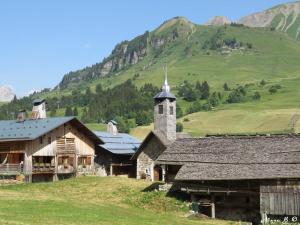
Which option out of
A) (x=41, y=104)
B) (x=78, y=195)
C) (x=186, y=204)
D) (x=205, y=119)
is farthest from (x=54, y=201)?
(x=205, y=119)

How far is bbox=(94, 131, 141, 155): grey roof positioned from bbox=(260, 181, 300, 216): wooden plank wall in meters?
30.7

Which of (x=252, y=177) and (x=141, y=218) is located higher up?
(x=252, y=177)

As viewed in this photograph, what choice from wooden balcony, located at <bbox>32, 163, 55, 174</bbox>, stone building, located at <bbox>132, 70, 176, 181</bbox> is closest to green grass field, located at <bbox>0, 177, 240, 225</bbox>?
wooden balcony, located at <bbox>32, 163, 55, 174</bbox>

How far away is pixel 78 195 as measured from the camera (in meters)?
48.7

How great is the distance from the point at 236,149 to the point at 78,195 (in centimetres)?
1458

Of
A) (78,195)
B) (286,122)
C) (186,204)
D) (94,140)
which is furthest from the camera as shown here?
(286,122)

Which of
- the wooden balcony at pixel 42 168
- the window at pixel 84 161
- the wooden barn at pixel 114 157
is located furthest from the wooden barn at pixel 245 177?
the wooden barn at pixel 114 157

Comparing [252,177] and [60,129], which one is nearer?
[252,177]

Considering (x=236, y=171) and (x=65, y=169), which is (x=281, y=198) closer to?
(x=236, y=171)

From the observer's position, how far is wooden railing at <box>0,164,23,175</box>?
195 feet

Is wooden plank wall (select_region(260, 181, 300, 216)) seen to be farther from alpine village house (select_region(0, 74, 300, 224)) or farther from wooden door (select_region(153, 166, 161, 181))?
wooden door (select_region(153, 166, 161, 181))

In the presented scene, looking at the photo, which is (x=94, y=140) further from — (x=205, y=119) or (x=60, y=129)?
(x=205, y=119)

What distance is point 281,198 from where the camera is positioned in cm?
4088

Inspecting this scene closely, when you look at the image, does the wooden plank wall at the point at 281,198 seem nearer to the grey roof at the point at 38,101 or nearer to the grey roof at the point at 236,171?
the grey roof at the point at 236,171
